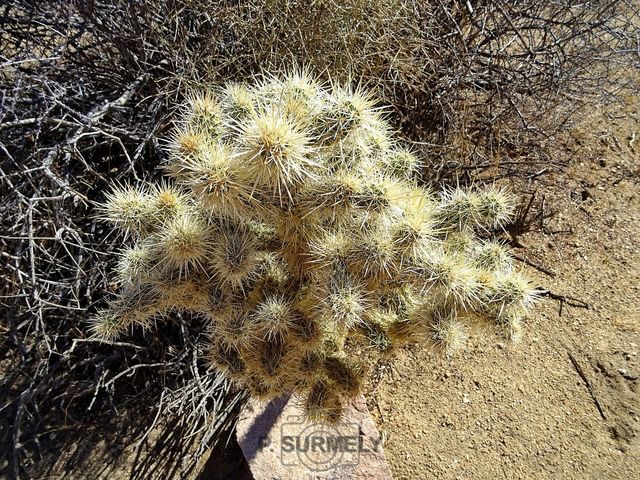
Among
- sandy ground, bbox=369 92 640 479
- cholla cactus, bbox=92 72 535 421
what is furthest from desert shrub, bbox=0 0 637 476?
sandy ground, bbox=369 92 640 479

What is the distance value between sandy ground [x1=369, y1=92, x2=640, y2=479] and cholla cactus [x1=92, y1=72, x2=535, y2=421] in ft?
3.12

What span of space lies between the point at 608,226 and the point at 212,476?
123 inches

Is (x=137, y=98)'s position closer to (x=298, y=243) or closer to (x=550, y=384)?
(x=298, y=243)

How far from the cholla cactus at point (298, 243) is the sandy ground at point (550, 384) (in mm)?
952

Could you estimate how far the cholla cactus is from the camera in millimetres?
1814

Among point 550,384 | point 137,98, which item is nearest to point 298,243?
point 137,98

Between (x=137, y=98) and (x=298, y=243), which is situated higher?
(x=137, y=98)

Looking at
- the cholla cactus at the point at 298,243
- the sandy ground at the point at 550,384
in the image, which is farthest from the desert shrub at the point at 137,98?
the sandy ground at the point at 550,384

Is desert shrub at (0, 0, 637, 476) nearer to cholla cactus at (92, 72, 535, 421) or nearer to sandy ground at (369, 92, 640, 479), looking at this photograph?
cholla cactus at (92, 72, 535, 421)

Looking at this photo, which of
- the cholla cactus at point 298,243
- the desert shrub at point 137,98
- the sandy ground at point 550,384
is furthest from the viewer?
the sandy ground at point 550,384

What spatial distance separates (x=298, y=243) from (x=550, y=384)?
6.42 ft

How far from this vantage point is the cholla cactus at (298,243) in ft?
5.95

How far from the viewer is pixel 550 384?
3201mm

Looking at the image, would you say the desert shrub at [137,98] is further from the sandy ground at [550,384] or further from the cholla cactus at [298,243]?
the sandy ground at [550,384]
